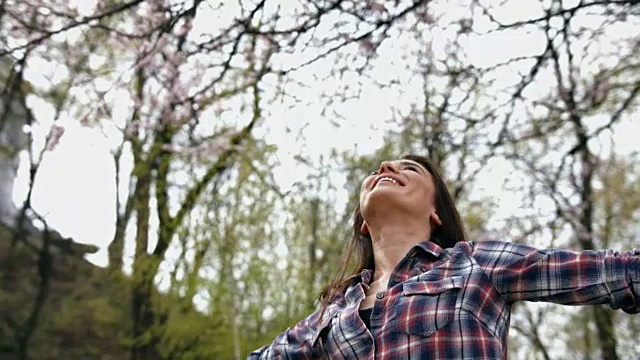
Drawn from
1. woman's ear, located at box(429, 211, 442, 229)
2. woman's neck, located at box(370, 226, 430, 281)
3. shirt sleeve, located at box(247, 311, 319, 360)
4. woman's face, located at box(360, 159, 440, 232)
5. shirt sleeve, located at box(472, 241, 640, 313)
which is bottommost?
shirt sleeve, located at box(247, 311, 319, 360)

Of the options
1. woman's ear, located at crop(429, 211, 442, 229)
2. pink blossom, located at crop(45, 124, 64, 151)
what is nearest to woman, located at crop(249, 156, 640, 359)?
woman's ear, located at crop(429, 211, 442, 229)

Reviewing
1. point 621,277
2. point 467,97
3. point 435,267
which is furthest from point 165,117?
point 621,277

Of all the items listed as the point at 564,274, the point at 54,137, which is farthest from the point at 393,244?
the point at 54,137

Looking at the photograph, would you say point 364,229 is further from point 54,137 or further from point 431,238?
point 54,137

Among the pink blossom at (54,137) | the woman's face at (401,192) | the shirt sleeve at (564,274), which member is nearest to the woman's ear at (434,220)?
the woman's face at (401,192)

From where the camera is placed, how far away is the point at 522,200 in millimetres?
5254

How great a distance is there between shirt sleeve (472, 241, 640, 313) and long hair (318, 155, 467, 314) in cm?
28

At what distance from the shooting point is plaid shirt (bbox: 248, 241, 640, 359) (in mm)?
1241

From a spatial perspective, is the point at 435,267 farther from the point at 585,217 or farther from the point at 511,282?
the point at 585,217

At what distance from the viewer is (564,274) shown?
1.28 metres

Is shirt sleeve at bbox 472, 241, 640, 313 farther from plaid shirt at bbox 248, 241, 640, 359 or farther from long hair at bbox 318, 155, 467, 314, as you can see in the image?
long hair at bbox 318, 155, 467, 314

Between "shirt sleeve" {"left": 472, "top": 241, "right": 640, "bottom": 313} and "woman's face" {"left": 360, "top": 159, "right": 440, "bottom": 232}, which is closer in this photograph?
"shirt sleeve" {"left": 472, "top": 241, "right": 640, "bottom": 313}

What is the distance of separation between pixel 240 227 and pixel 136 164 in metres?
1.13

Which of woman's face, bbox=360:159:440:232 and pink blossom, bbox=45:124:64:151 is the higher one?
pink blossom, bbox=45:124:64:151
